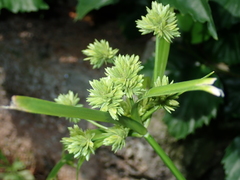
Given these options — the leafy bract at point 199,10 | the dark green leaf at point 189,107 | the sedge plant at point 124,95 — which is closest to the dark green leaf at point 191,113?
the dark green leaf at point 189,107

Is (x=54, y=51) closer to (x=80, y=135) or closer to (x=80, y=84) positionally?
(x=80, y=84)

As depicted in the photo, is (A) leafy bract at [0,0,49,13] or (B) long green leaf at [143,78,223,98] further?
(A) leafy bract at [0,0,49,13]

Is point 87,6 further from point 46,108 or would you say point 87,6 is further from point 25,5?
point 46,108

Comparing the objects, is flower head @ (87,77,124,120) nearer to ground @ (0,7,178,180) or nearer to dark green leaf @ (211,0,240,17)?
dark green leaf @ (211,0,240,17)

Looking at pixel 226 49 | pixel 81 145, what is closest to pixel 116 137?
pixel 81 145

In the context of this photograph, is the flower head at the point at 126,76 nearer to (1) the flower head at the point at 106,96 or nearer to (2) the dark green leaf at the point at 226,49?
(1) the flower head at the point at 106,96

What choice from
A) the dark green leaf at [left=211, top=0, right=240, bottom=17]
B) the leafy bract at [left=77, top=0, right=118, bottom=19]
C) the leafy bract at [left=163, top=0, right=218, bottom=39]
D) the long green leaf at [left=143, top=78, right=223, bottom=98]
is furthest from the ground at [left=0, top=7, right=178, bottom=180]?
the long green leaf at [left=143, top=78, right=223, bottom=98]
